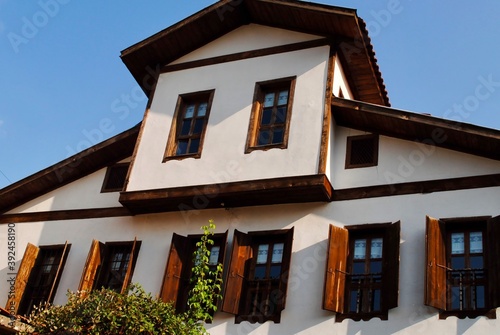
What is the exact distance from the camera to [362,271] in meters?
11.8

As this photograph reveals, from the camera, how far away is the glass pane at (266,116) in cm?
1380

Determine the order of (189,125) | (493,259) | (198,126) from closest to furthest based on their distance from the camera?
(493,259), (198,126), (189,125)

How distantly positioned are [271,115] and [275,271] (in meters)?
3.38

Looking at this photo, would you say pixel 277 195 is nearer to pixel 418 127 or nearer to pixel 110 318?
pixel 418 127

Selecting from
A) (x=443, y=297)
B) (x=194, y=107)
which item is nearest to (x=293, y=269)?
(x=443, y=297)

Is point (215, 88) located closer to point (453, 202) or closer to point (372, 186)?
point (372, 186)

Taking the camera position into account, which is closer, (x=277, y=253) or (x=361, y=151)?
(x=277, y=253)

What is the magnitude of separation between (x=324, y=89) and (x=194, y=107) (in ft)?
10.4

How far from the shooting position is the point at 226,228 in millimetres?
13266

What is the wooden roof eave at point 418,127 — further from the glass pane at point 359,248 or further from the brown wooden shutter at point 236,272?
the brown wooden shutter at point 236,272

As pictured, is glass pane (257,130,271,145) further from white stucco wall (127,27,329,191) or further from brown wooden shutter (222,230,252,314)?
brown wooden shutter (222,230,252,314)

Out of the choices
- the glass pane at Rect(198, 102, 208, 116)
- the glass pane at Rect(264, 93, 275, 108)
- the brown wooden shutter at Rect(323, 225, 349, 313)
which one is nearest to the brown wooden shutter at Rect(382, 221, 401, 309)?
the brown wooden shutter at Rect(323, 225, 349, 313)

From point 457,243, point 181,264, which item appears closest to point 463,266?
point 457,243

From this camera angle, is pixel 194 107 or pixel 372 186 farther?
pixel 194 107
